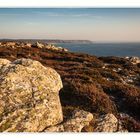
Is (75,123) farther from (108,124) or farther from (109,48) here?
(109,48)

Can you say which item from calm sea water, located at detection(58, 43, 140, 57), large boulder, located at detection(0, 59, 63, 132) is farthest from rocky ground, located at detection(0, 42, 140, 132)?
calm sea water, located at detection(58, 43, 140, 57)

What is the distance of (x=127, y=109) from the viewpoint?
11.8 metres

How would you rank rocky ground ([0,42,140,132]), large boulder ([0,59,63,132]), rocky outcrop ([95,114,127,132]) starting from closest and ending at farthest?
large boulder ([0,59,63,132]) → rocky ground ([0,42,140,132]) → rocky outcrop ([95,114,127,132])

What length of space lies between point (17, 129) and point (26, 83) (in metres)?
1.72

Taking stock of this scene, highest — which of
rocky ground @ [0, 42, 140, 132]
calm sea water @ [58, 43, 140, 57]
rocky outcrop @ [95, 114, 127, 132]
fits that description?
calm sea water @ [58, 43, 140, 57]

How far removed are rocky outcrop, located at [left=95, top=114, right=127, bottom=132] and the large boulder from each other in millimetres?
1183

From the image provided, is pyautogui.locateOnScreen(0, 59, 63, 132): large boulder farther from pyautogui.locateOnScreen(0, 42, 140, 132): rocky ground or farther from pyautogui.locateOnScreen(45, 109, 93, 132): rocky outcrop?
pyautogui.locateOnScreen(45, 109, 93, 132): rocky outcrop

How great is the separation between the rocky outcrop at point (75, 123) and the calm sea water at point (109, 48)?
11.2ft

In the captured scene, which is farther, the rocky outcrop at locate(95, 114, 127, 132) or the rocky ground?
the rocky outcrop at locate(95, 114, 127, 132)

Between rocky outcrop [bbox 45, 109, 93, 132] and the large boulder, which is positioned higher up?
the large boulder

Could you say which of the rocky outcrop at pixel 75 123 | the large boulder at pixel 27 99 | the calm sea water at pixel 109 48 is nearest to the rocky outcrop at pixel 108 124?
the rocky outcrop at pixel 75 123

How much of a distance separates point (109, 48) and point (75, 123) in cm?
442

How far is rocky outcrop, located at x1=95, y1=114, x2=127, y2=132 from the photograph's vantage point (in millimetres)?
10086

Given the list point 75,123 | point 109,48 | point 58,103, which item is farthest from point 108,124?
point 109,48
